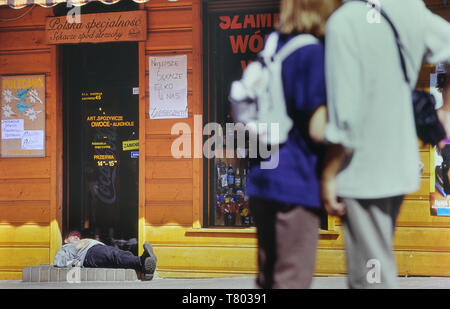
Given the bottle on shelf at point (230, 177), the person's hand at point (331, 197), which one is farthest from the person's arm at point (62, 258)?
the person's hand at point (331, 197)

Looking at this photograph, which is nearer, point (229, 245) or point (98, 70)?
point (229, 245)

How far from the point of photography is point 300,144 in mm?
2330

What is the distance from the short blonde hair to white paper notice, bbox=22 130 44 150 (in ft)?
15.6

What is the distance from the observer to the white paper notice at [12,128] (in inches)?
261

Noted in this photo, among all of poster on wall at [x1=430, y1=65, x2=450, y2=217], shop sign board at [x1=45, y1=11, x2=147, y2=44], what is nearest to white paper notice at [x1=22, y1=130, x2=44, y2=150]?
shop sign board at [x1=45, y1=11, x2=147, y2=44]

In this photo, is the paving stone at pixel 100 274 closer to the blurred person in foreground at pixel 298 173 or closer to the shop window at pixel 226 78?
the shop window at pixel 226 78

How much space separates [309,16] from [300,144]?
0.55 m

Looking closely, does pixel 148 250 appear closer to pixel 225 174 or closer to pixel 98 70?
pixel 225 174

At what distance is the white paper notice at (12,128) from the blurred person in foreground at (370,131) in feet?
16.8

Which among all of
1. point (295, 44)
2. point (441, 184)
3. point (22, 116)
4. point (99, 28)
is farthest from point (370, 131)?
point (22, 116)

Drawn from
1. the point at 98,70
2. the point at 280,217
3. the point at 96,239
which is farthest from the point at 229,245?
the point at 280,217

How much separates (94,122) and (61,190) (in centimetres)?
87

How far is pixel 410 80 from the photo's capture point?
2.35 meters
